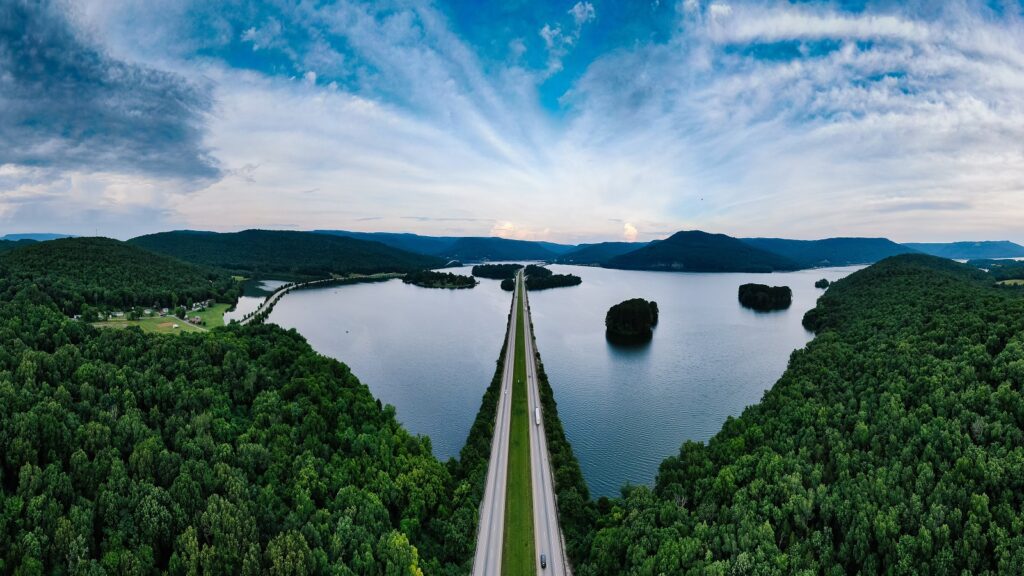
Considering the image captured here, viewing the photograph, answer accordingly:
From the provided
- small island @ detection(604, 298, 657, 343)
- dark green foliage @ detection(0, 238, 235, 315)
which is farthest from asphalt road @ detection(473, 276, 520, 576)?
dark green foliage @ detection(0, 238, 235, 315)

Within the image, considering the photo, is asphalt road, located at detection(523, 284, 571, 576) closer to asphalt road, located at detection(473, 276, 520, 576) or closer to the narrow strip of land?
the narrow strip of land

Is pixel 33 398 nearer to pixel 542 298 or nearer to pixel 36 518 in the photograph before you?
pixel 36 518

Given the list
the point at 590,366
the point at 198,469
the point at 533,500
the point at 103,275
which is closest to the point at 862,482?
the point at 533,500

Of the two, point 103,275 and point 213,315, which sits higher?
point 103,275

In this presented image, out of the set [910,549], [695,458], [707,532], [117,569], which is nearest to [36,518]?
[117,569]

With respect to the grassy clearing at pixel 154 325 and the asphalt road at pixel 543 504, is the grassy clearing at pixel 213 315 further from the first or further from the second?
the asphalt road at pixel 543 504

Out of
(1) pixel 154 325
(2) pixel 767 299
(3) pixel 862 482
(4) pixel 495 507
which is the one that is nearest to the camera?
(3) pixel 862 482

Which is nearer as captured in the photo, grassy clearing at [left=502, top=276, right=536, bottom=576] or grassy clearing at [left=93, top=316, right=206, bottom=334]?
grassy clearing at [left=502, top=276, right=536, bottom=576]

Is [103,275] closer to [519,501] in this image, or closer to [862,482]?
[519,501]
